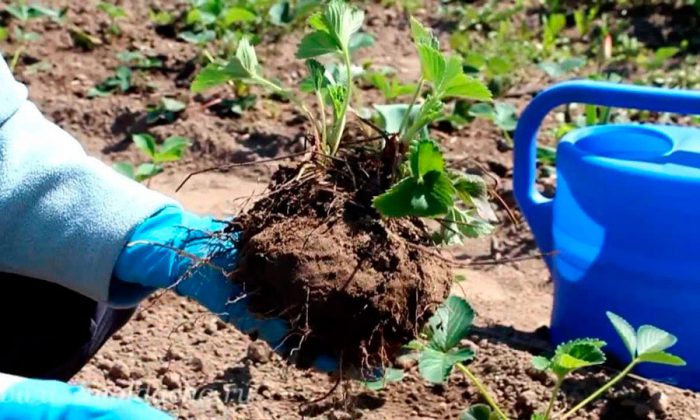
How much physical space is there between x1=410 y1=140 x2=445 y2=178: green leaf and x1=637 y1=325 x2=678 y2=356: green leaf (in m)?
0.40

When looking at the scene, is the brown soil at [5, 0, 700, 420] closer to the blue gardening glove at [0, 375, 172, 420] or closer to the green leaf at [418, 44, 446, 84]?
the green leaf at [418, 44, 446, 84]

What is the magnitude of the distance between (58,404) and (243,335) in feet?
2.73

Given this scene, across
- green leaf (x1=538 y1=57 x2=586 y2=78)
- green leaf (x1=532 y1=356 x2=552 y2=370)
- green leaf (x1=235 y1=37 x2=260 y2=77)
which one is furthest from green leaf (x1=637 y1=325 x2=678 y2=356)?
→ green leaf (x1=538 y1=57 x2=586 y2=78)

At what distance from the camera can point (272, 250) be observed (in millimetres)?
1312

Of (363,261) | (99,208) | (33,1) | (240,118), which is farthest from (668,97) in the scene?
(33,1)

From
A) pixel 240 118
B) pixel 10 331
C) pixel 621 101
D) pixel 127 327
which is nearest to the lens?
pixel 10 331

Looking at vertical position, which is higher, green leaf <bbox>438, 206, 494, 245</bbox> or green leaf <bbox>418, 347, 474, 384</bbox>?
green leaf <bbox>438, 206, 494, 245</bbox>

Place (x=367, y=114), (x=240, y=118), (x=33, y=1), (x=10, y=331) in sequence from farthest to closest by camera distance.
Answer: (x=33, y=1), (x=240, y=118), (x=367, y=114), (x=10, y=331)

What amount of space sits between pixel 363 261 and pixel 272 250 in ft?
0.34

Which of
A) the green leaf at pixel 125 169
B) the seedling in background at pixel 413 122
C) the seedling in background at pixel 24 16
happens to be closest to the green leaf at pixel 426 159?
the seedling in background at pixel 413 122

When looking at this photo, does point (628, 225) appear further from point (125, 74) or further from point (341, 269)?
point (125, 74)

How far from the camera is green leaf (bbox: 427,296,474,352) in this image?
4.75 ft

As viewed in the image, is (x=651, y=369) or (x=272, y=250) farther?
(x=651, y=369)

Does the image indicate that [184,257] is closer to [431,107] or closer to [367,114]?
[431,107]
